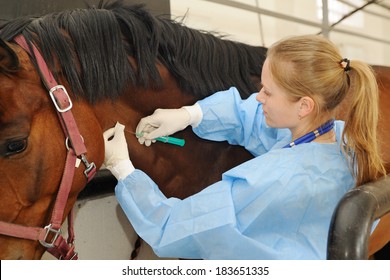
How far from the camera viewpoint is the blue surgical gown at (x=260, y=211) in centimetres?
76

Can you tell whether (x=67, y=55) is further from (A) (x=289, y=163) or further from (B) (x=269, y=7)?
(B) (x=269, y=7)

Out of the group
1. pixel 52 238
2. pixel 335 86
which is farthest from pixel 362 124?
pixel 52 238

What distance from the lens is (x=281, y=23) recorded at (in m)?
2.39

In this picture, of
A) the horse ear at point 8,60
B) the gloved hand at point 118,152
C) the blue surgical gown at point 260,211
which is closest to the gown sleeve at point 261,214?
the blue surgical gown at point 260,211

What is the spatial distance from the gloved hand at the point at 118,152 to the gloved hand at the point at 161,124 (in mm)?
61

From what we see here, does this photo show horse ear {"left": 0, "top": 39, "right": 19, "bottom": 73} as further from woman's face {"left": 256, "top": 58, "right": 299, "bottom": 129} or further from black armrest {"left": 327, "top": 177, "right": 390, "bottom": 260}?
black armrest {"left": 327, "top": 177, "right": 390, "bottom": 260}

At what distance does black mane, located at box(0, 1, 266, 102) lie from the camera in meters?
0.83

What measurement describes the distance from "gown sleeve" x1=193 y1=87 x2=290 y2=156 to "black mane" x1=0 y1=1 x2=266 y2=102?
4 cm

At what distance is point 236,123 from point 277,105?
0.23 meters

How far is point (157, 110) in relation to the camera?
0.96m

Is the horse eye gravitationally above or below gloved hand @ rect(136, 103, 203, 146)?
above

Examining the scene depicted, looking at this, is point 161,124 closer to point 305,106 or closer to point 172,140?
point 172,140

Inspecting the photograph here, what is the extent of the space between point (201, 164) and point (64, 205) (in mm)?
392

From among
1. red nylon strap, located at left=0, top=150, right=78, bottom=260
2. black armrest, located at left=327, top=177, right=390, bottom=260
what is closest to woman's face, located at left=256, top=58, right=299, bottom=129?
black armrest, located at left=327, top=177, right=390, bottom=260
